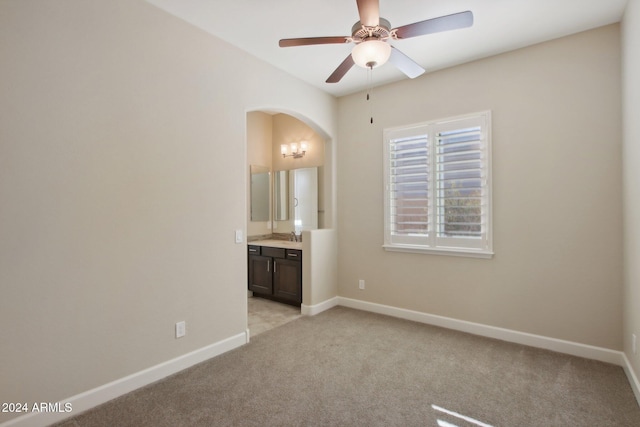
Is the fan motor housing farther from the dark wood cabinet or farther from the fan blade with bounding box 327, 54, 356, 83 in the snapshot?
the dark wood cabinet

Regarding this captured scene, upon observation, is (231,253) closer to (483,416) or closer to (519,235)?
(483,416)

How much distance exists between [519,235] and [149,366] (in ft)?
11.6

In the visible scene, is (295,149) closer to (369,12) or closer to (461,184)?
(461,184)

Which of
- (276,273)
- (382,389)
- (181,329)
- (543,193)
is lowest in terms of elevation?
(382,389)

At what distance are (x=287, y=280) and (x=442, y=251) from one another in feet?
6.82

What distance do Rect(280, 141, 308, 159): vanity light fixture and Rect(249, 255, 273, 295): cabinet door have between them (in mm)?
1737

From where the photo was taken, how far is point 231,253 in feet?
10.5

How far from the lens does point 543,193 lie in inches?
122

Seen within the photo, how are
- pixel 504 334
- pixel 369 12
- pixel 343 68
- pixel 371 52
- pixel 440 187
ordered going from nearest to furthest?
1. pixel 369 12
2. pixel 371 52
3. pixel 343 68
4. pixel 504 334
5. pixel 440 187

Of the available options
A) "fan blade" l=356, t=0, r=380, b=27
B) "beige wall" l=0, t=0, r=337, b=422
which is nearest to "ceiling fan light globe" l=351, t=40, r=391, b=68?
"fan blade" l=356, t=0, r=380, b=27

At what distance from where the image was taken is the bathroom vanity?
4.41m

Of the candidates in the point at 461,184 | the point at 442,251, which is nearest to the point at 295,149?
the point at 461,184

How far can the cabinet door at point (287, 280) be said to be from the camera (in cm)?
438

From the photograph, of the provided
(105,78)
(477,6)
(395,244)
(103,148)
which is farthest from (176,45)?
(395,244)
